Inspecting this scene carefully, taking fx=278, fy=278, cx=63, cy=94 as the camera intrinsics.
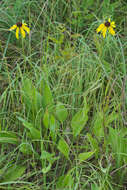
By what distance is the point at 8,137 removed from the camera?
1.26 meters

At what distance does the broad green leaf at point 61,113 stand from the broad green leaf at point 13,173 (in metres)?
0.28

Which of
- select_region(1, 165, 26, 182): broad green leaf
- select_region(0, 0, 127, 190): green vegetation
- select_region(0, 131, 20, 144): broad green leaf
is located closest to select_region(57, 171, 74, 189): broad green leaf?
select_region(0, 0, 127, 190): green vegetation

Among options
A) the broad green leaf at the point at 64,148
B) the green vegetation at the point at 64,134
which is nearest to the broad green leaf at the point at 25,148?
the green vegetation at the point at 64,134

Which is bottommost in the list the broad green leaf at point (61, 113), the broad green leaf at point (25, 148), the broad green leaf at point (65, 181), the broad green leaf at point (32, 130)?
the broad green leaf at point (65, 181)

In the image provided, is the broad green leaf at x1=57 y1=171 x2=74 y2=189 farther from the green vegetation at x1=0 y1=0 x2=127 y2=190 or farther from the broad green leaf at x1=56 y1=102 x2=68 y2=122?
the broad green leaf at x1=56 y1=102 x2=68 y2=122

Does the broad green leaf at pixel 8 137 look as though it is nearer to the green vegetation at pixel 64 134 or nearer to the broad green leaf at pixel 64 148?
the green vegetation at pixel 64 134

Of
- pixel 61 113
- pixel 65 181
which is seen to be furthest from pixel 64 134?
pixel 65 181

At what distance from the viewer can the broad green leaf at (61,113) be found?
1.30 m

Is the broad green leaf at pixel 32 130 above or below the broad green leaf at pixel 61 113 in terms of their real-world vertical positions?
below

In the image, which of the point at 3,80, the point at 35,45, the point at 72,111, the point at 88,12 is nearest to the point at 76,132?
the point at 72,111

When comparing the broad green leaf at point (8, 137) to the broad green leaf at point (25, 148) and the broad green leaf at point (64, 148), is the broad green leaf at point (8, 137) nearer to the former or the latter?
the broad green leaf at point (25, 148)

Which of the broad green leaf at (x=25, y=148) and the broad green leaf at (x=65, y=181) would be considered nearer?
the broad green leaf at (x=65, y=181)

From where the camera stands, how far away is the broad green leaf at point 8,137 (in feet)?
4.06

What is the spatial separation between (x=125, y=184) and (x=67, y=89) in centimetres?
57
